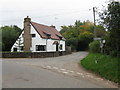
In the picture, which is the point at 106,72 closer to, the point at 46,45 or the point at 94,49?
the point at 94,49

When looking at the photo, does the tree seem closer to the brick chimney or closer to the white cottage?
the white cottage

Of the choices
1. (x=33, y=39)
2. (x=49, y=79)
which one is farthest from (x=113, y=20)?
(x=33, y=39)

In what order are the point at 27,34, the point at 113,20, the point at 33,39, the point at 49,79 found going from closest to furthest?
the point at 49,79 < the point at 113,20 < the point at 33,39 < the point at 27,34

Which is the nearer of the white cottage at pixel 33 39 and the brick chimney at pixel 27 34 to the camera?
the white cottage at pixel 33 39

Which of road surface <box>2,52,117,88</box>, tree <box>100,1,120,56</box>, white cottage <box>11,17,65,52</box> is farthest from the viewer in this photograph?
white cottage <box>11,17,65,52</box>

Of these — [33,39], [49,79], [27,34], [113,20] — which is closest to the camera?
[49,79]

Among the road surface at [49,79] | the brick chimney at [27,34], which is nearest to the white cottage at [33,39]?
the brick chimney at [27,34]

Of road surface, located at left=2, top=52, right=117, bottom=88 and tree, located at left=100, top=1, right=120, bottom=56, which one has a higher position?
tree, located at left=100, top=1, right=120, bottom=56

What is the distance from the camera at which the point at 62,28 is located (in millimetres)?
76625

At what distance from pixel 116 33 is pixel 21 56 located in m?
18.5

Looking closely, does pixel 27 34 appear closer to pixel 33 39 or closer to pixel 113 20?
pixel 33 39

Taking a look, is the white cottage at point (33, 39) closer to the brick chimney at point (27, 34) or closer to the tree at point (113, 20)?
the brick chimney at point (27, 34)

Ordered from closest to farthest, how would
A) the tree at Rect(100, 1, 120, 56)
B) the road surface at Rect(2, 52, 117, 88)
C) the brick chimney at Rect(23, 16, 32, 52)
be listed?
the road surface at Rect(2, 52, 117, 88)
the tree at Rect(100, 1, 120, 56)
the brick chimney at Rect(23, 16, 32, 52)

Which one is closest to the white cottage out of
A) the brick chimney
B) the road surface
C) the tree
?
the brick chimney
